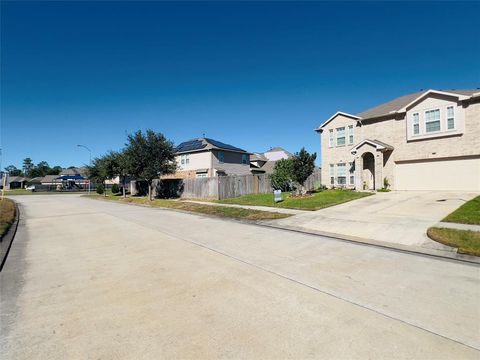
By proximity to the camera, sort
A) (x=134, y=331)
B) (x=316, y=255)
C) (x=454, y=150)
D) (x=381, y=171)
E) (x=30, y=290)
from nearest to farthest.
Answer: (x=134, y=331) < (x=30, y=290) < (x=316, y=255) < (x=454, y=150) < (x=381, y=171)

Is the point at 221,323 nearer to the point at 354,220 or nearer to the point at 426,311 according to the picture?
the point at 426,311

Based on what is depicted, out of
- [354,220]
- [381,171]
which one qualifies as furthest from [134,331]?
[381,171]

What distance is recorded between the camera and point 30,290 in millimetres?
4738

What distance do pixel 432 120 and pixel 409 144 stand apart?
213 cm

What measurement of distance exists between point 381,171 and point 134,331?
21.6 metres

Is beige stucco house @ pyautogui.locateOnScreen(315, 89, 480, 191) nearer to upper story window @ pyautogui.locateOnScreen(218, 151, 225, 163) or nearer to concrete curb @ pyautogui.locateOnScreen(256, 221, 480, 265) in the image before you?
upper story window @ pyautogui.locateOnScreen(218, 151, 225, 163)

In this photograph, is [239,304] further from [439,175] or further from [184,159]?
[184,159]

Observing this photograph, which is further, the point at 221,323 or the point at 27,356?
the point at 221,323

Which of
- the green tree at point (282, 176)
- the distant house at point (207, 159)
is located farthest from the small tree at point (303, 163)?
the distant house at point (207, 159)

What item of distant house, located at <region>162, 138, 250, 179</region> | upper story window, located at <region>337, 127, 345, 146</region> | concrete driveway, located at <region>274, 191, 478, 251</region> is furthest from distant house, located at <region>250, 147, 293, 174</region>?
concrete driveway, located at <region>274, 191, 478, 251</region>

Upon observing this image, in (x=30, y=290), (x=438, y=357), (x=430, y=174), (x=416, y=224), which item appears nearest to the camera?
(x=438, y=357)

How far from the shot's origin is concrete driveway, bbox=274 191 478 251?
8.12 meters

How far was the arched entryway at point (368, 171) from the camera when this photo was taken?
22.0 metres

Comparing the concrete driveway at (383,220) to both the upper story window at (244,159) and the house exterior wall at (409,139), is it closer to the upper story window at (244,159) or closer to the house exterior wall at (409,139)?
the house exterior wall at (409,139)
